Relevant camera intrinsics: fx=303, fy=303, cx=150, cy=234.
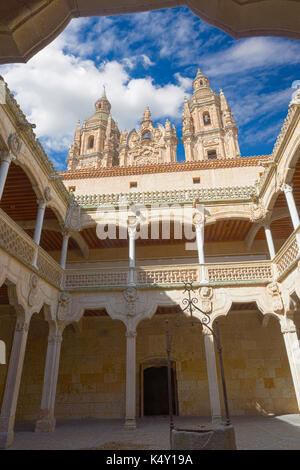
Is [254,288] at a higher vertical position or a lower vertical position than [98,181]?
lower

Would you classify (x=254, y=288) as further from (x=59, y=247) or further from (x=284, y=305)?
(x=59, y=247)

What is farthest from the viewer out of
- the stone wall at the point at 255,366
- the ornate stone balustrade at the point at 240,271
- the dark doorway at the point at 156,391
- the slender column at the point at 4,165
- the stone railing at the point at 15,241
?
the dark doorway at the point at 156,391

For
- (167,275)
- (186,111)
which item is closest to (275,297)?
(167,275)

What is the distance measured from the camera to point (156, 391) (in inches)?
488

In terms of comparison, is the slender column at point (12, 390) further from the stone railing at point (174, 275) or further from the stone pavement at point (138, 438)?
the stone railing at point (174, 275)

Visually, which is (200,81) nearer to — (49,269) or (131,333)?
(49,269)

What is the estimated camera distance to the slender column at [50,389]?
9016mm

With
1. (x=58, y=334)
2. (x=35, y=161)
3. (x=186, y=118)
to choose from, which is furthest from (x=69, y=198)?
(x=186, y=118)

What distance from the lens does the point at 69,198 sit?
12.0 meters

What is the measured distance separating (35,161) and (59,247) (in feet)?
19.3

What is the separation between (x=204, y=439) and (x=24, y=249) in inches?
250

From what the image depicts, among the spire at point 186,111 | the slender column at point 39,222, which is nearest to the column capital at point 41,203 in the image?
the slender column at point 39,222

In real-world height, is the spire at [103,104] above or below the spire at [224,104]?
above

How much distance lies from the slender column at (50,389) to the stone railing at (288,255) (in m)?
7.73
